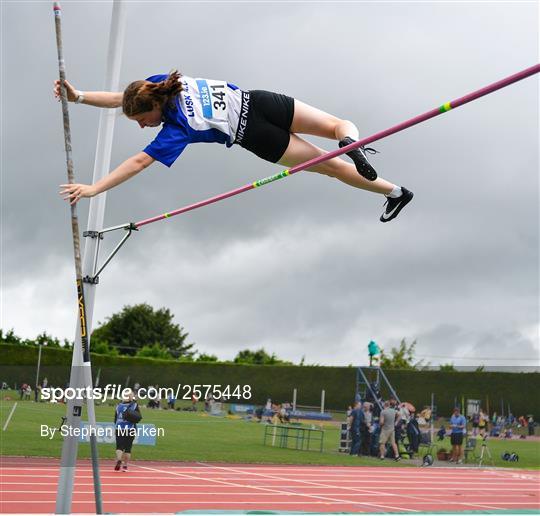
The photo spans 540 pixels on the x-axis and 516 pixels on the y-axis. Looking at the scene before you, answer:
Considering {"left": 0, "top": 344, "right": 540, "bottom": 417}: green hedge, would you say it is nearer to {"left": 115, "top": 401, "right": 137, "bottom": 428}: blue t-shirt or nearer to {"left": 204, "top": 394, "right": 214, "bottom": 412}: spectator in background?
{"left": 204, "top": 394, "right": 214, "bottom": 412}: spectator in background

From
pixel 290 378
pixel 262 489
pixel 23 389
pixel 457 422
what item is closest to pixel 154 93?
pixel 262 489

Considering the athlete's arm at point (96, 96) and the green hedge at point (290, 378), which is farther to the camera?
the green hedge at point (290, 378)

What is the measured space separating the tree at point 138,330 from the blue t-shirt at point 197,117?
4093 centimetres

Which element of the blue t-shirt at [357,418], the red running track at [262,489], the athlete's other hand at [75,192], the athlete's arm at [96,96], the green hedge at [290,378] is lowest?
the red running track at [262,489]

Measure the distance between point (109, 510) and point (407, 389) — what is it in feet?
62.8

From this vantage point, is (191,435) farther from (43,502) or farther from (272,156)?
(272,156)

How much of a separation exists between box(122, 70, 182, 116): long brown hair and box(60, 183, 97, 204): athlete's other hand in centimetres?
44

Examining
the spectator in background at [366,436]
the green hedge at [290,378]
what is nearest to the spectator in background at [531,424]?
the green hedge at [290,378]

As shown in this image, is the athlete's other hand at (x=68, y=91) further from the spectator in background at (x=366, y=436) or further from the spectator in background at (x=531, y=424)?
the spectator in background at (x=531, y=424)

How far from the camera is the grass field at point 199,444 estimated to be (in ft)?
46.8

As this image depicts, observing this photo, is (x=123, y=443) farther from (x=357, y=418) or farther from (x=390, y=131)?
(x=390, y=131)

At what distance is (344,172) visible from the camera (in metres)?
Result: 4.12

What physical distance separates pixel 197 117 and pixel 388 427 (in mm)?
12968

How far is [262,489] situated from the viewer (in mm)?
10891
